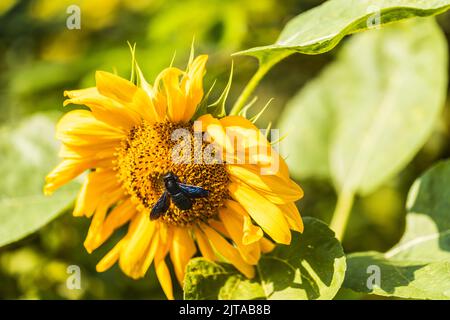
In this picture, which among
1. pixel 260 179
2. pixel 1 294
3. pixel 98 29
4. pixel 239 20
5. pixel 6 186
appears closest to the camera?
pixel 260 179

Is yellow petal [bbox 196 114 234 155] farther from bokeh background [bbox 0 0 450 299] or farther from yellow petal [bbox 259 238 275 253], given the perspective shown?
bokeh background [bbox 0 0 450 299]

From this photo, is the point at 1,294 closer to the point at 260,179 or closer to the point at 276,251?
the point at 276,251

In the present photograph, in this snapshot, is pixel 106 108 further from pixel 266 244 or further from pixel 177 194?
pixel 266 244

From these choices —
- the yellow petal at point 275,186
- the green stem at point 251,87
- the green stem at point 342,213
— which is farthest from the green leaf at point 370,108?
the yellow petal at point 275,186

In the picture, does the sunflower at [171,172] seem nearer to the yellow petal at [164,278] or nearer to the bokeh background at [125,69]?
the yellow petal at [164,278]

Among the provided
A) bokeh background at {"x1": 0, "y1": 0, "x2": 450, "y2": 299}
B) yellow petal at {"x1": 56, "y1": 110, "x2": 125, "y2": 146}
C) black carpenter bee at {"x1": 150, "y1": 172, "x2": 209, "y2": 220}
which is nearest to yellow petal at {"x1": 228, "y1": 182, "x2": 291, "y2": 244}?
black carpenter bee at {"x1": 150, "y1": 172, "x2": 209, "y2": 220}
